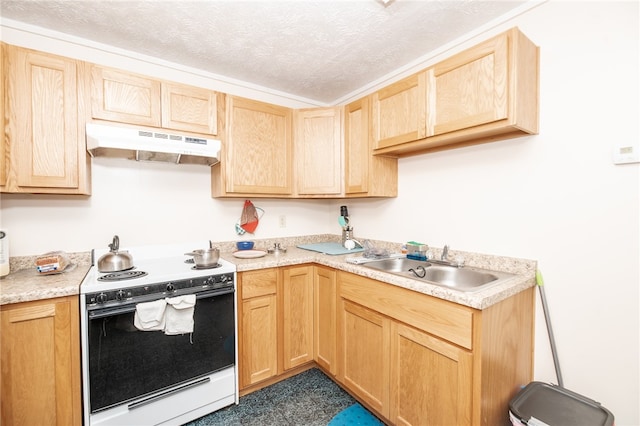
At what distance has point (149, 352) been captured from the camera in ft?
5.13

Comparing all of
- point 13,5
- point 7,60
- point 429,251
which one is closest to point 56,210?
point 7,60

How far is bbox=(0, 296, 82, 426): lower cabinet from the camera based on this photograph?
1.29 meters

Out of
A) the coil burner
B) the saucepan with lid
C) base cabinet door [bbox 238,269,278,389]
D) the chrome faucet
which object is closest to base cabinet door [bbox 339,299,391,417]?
base cabinet door [bbox 238,269,278,389]

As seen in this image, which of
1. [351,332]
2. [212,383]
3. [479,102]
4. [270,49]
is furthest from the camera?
[270,49]

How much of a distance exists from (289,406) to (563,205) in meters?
2.06

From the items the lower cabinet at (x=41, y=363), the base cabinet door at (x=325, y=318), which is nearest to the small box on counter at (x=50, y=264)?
the lower cabinet at (x=41, y=363)

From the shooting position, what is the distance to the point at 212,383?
177 cm

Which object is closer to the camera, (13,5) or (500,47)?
(500,47)

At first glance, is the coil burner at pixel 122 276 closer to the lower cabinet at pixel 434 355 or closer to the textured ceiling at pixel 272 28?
the lower cabinet at pixel 434 355

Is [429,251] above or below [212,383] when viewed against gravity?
above

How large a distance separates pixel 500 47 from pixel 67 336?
8.73 feet

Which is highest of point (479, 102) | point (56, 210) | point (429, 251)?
point (479, 102)

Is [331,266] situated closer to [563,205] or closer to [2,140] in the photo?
[563,205]

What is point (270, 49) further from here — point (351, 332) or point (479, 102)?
Answer: point (351, 332)
